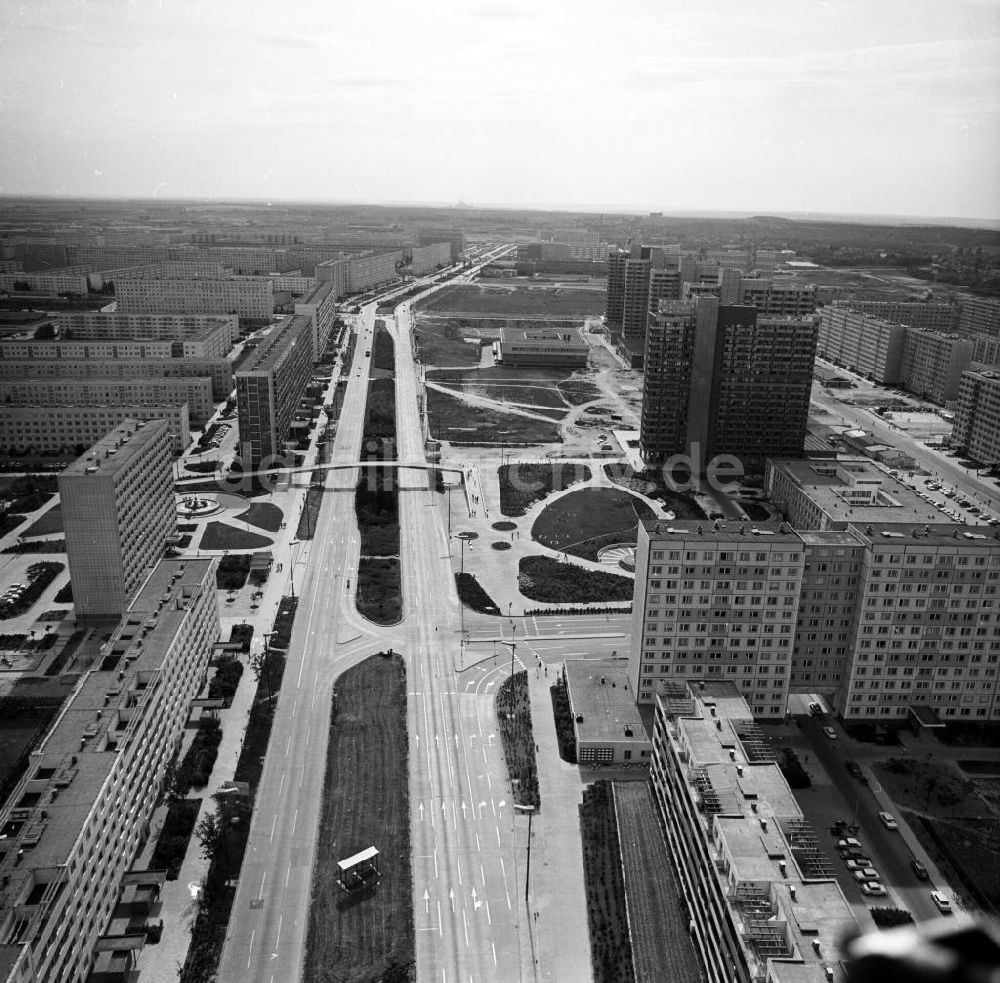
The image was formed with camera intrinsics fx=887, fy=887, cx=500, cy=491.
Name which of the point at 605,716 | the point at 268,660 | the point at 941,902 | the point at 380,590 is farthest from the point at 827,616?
the point at 268,660

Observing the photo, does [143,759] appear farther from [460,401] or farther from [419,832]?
[460,401]

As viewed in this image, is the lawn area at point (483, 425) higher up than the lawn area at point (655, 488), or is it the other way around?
the lawn area at point (483, 425)

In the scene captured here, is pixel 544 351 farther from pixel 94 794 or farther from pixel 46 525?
pixel 94 794

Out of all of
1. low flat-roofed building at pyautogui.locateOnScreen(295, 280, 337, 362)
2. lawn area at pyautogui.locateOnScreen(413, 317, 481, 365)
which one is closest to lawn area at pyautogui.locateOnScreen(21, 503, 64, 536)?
low flat-roofed building at pyautogui.locateOnScreen(295, 280, 337, 362)

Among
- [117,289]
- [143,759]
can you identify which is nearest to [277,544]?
[143,759]

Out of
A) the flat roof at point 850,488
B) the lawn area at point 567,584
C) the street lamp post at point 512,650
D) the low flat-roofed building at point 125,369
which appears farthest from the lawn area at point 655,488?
the low flat-roofed building at point 125,369

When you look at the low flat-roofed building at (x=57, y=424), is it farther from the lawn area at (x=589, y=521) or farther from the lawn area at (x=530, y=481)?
the lawn area at (x=589, y=521)
